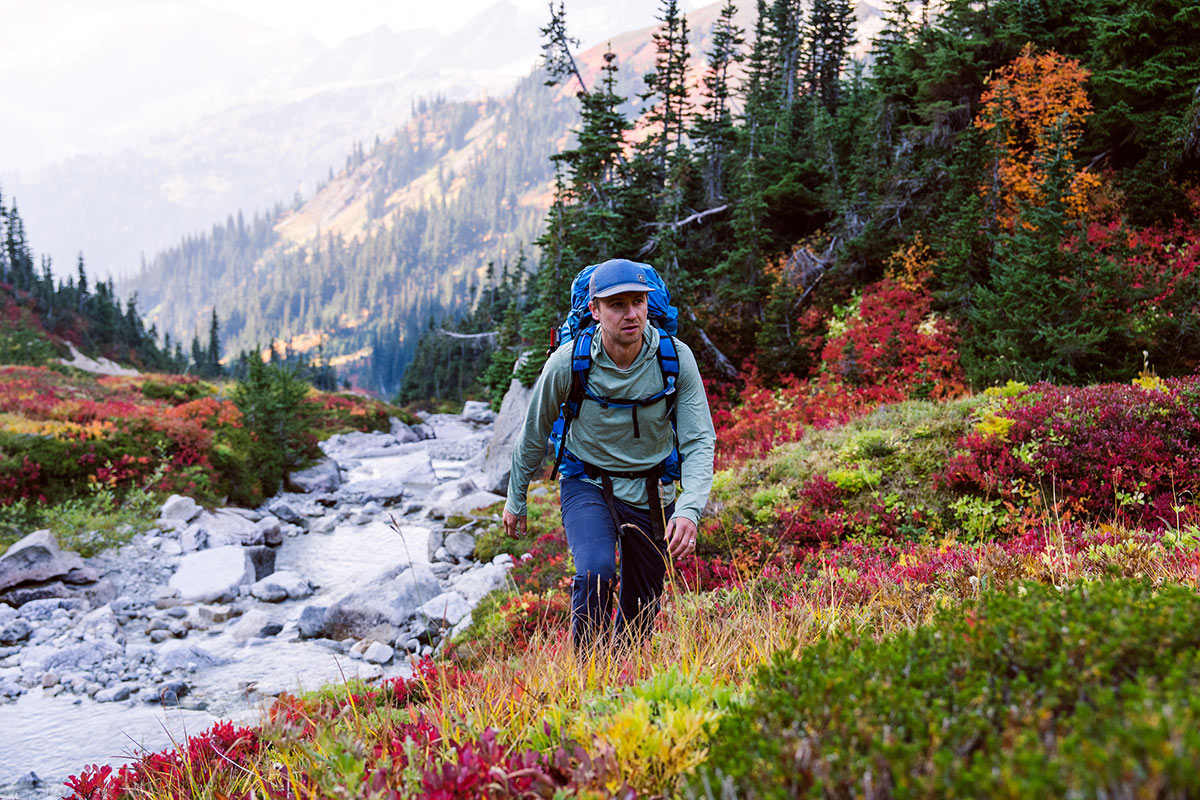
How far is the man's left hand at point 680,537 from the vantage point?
326 cm

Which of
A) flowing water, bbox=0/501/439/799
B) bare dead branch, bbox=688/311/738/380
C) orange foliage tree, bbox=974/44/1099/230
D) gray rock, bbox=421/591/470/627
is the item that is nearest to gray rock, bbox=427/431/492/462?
bare dead branch, bbox=688/311/738/380

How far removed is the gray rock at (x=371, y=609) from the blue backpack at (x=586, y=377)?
5.19m

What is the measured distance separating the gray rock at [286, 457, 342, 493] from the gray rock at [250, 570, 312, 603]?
9.09 metres

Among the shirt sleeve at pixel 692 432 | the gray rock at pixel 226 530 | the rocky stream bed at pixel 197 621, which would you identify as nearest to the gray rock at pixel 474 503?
the rocky stream bed at pixel 197 621

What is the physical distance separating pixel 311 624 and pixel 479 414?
136 feet

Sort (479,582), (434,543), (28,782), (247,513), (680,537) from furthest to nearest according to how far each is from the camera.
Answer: (247,513) < (434,543) < (479,582) < (28,782) < (680,537)

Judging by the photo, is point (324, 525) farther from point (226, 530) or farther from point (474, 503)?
point (474, 503)

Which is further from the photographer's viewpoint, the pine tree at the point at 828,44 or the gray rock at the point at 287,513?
the pine tree at the point at 828,44

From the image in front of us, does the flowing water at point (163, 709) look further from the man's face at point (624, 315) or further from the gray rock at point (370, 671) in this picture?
the man's face at point (624, 315)

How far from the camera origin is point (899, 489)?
282 inches

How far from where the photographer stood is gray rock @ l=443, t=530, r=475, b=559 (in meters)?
11.3

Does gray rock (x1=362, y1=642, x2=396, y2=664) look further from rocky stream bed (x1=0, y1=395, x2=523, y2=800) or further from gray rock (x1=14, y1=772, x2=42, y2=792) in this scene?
gray rock (x1=14, y1=772, x2=42, y2=792)

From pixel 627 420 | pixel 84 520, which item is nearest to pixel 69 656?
pixel 84 520

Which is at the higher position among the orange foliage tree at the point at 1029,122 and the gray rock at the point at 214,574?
the orange foliage tree at the point at 1029,122
